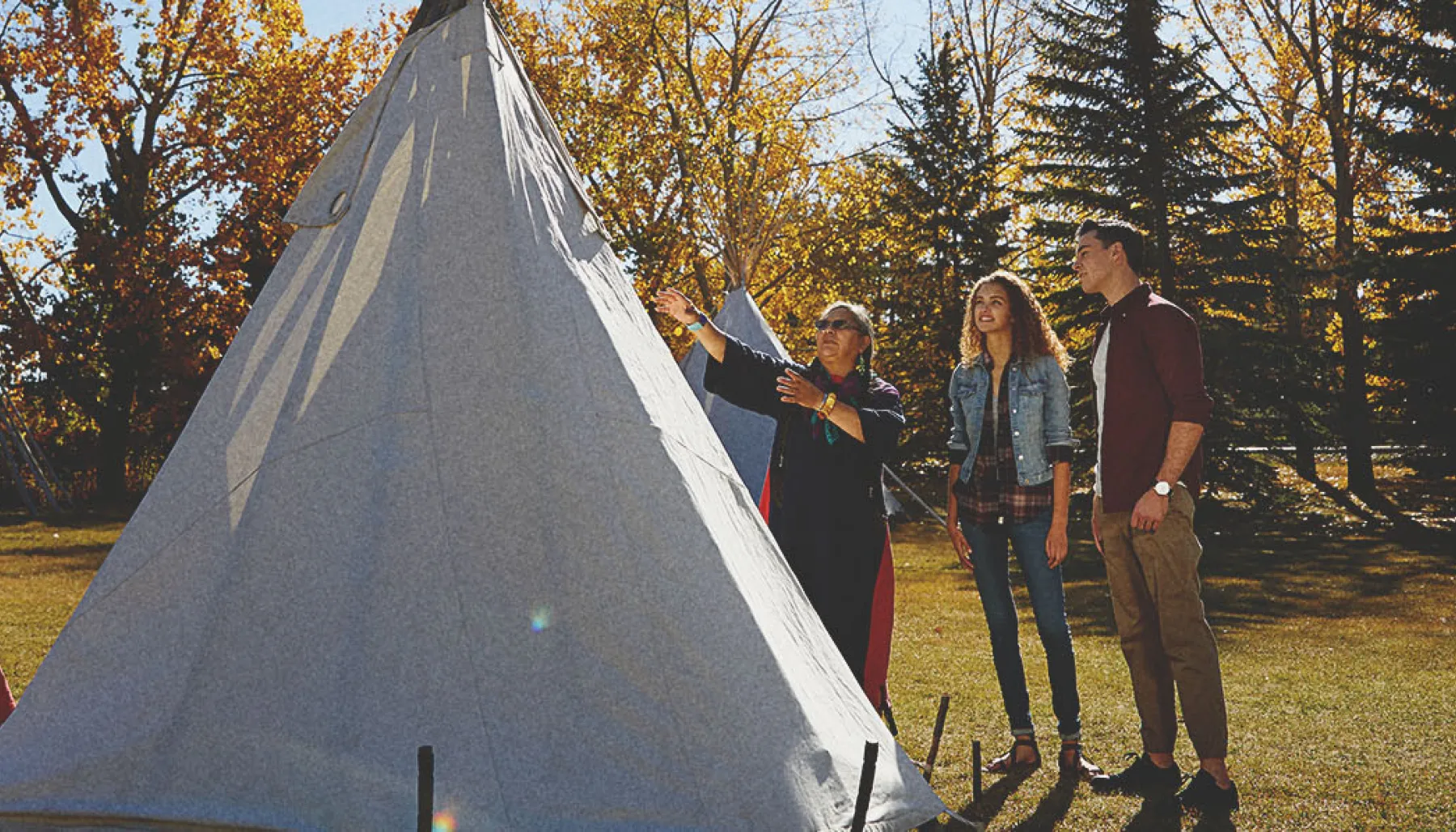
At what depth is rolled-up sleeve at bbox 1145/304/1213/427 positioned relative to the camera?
3820 millimetres

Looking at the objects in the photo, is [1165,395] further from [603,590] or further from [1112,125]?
[1112,125]

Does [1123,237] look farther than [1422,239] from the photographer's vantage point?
No

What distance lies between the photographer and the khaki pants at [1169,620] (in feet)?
12.7

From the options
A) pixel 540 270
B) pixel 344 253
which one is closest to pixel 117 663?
pixel 344 253

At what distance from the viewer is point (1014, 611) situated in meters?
4.55

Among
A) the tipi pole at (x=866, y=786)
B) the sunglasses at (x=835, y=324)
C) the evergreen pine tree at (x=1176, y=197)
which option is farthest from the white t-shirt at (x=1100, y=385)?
the evergreen pine tree at (x=1176, y=197)

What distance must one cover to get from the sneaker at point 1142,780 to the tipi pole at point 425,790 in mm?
2667

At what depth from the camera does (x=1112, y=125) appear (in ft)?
59.2

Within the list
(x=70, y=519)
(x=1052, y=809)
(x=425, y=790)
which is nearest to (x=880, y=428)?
(x=1052, y=809)

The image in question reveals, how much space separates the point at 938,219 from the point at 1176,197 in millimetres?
6730

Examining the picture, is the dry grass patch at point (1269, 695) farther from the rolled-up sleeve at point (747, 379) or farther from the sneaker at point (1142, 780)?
the rolled-up sleeve at point (747, 379)

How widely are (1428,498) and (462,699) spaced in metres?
21.5

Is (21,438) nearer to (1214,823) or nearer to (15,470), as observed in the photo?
(15,470)

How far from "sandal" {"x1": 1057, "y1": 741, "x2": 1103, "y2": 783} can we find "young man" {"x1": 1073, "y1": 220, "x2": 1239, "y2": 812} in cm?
15
